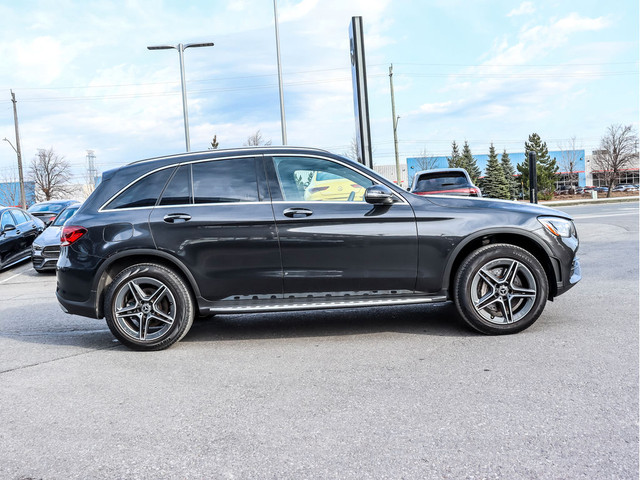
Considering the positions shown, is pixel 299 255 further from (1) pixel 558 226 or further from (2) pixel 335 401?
(1) pixel 558 226

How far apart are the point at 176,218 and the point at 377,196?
1.75m

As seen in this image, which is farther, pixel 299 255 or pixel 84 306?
pixel 84 306

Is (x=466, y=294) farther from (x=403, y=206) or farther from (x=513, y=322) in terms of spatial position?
(x=403, y=206)

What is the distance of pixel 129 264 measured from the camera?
4.93m

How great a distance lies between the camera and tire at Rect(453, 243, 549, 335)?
4742 millimetres

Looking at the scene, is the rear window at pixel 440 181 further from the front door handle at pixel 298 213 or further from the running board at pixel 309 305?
A: the front door handle at pixel 298 213

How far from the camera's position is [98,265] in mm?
4836

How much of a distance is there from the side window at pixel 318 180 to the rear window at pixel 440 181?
9.26 metres

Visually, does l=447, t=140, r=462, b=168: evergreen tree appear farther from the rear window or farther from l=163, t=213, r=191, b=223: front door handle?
l=163, t=213, r=191, b=223: front door handle

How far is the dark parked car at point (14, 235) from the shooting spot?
1211cm

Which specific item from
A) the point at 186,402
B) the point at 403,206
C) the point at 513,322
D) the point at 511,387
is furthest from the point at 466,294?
the point at 186,402

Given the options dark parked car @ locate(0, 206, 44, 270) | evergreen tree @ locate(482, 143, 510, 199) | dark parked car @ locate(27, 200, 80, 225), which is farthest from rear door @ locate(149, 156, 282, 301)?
evergreen tree @ locate(482, 143, 510, 199)

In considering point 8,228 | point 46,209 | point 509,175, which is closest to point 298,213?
point 8,228

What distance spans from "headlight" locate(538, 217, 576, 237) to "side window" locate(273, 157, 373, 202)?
1581 mm
